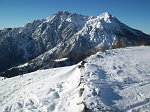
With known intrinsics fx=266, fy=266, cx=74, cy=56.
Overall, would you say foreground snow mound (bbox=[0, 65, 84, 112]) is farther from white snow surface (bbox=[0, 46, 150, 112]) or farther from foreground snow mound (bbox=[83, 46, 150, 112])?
foreground snow mound (bbox=[83, 46, 150, 112])

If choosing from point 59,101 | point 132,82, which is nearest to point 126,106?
point 132,82

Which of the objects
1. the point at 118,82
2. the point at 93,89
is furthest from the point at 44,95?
the point at 118,82

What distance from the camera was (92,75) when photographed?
69.7ft

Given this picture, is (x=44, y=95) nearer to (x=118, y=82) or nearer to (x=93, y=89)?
(x=93, y=89)

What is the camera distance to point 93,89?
703 inches

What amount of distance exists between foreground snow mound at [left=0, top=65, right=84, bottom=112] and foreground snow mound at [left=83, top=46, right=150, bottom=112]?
1042mm

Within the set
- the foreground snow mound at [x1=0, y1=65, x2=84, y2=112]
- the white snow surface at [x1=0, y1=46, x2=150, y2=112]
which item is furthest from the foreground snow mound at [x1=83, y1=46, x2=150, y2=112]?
the foreground snow mound at [x1=0, y1=65, x2=84, y2=112]

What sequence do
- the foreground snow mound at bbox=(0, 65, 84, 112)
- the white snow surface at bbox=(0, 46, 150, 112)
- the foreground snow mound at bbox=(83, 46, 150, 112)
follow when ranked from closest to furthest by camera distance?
the foreground snow mound at bbox=(83, 46, 150, 112)
the white snow surface at bbox=(0, 46, 150, 112)
the foreground snow mound at bbox=(0, 65, 84, 112)

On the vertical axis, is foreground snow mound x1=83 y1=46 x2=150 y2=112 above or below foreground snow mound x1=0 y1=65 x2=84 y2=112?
above

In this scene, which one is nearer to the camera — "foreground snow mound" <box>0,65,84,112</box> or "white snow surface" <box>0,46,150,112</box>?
"white snow surface" <box>0,46,150,112</box>

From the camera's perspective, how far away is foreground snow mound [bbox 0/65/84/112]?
18.0 meters

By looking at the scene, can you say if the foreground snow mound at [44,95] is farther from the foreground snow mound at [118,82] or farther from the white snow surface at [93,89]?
the foreground snow mound at [118,82]

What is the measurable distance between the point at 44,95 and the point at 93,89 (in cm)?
470

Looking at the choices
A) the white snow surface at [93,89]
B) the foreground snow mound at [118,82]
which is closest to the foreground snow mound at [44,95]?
the white snow surface at [93,89]
